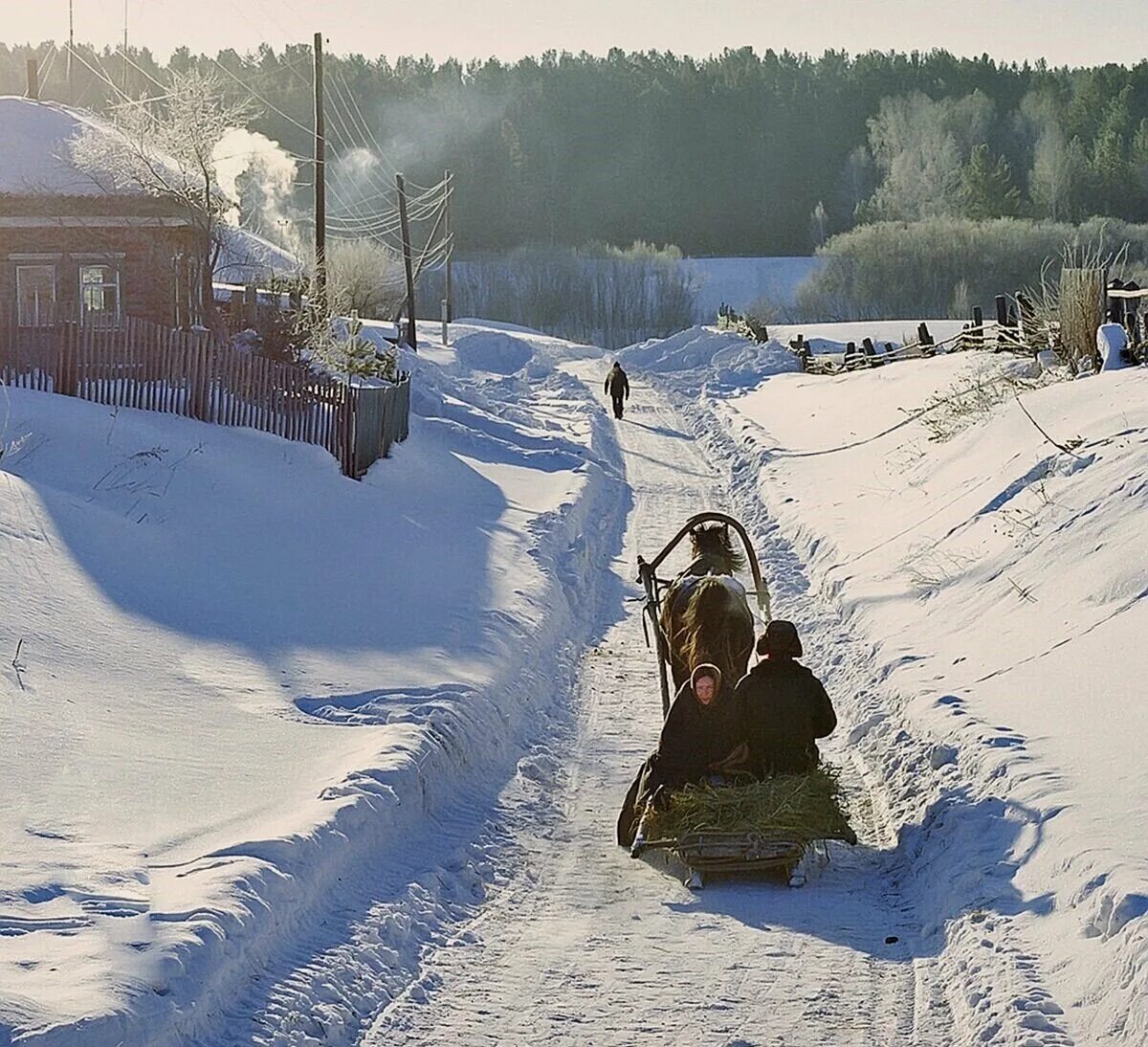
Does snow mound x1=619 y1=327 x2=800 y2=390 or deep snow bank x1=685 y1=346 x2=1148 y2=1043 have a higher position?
snow mound x1=619 y1=327 x2=800 y2=390

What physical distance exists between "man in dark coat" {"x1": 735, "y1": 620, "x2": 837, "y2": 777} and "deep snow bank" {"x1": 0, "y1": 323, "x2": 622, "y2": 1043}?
189 centimetres

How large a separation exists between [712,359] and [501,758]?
158ft

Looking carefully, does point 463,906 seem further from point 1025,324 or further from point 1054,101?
point 1054,101

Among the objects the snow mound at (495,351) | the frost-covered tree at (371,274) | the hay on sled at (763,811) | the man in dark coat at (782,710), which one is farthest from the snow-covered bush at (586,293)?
the hay on sled at (763,811)

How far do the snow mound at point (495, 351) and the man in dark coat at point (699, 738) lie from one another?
2078 inches

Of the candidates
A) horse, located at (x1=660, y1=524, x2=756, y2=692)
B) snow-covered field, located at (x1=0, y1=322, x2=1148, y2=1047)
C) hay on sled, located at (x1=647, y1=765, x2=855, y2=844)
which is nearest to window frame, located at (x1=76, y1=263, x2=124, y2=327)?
snow-covered field, located at (x1=0, y1=322, x2=1148, y2=1047)

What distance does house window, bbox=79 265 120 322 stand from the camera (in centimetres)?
2945

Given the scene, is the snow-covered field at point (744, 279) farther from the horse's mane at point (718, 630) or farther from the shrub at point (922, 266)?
the horse's mane at point (718, 630)

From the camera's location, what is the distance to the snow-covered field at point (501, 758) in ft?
20.8

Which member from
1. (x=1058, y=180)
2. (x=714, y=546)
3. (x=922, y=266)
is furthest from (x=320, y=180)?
(x=1058, y=180)

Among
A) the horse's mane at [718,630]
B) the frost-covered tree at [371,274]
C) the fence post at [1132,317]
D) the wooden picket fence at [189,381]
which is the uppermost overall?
the frost-covered tree at [371,274]

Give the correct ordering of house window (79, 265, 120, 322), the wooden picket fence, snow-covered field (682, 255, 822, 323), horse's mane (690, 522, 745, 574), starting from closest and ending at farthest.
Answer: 1. horse's mane (690, 522, 745, 574)
2. the wooden picket fence
3. house window (79, 265, 120, 322)
4. snow-covered field (682, 255, 822, 323)

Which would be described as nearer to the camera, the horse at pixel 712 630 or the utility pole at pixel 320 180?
the horse at pixel 712 630

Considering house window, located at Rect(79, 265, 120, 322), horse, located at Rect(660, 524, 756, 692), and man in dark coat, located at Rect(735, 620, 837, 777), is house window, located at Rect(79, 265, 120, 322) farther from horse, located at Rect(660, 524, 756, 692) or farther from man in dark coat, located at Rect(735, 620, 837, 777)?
man in dark coat, located at Rect(735, 620, 837, 777)
